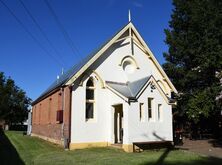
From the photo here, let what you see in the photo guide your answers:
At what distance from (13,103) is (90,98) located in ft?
150

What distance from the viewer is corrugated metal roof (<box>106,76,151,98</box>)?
18528mm

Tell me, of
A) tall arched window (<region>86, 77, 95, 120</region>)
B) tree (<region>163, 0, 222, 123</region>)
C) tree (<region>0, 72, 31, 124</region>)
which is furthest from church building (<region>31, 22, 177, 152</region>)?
tree (<region>0, 72, 31, 124</region>)

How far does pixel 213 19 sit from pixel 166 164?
17.3 meters

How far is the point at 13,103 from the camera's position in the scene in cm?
6091

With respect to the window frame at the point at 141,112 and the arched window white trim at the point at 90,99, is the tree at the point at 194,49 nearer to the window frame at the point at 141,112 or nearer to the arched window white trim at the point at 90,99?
the window frame at the point at 141,112

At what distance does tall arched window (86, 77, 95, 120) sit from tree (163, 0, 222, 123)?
26.9ft

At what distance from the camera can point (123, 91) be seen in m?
19.2

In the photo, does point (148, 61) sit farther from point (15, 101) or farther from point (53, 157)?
point (15, 101)

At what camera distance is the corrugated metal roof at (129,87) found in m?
18.5

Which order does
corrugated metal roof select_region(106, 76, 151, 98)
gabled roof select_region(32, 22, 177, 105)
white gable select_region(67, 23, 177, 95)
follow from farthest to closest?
1. white gable select_region(67, 23, 177, 95)
2. corrugated metal roof select_region(106, 76, 151, 98)
3. gabled roof select_region(32, 22, 177, 105)

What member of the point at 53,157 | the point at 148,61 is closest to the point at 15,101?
the point at 148,61

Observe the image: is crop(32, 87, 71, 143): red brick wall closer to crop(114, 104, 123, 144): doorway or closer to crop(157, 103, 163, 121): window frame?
crop(114, 104, 123, 144): doorway

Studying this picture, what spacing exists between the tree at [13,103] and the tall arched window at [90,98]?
43.0 meters

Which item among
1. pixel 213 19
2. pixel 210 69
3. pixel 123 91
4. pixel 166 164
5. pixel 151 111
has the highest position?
pixel 213 19
